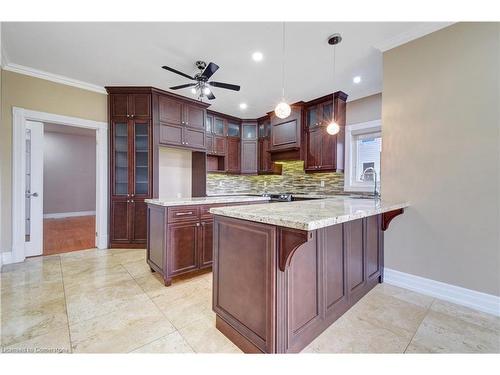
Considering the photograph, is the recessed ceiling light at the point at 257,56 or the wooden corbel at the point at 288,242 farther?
the recessed ceiling light at the point at 257,56

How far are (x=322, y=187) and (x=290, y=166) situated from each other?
993 millimetres

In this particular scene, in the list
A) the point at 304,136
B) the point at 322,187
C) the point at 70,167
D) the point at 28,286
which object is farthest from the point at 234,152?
the point at 70,167

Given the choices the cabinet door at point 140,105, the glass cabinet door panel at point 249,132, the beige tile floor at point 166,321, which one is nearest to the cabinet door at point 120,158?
the cabinet door at point 140,105

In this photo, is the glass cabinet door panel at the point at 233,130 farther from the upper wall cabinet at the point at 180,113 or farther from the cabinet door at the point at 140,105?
the cabinet door at the point at 140,105

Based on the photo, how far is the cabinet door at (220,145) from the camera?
5.02 m

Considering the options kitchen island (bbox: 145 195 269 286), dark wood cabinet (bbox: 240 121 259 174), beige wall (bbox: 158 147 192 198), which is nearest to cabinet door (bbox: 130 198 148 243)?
beige wall (bbox: 158 147 192 198)

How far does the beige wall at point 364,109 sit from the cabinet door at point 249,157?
2.23 meters

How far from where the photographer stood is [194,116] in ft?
14.4

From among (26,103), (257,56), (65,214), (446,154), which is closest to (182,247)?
(257,56)

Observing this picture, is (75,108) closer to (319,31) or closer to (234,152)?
(234,152)

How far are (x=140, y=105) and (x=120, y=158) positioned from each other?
99 cm

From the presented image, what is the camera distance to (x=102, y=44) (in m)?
2.57

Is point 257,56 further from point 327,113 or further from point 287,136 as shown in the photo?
point 287,136
